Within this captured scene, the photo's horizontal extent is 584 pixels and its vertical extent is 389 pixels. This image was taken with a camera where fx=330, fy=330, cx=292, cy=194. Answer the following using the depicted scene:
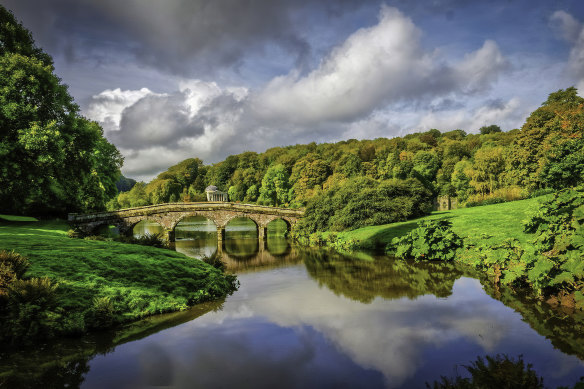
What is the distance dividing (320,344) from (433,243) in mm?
13969

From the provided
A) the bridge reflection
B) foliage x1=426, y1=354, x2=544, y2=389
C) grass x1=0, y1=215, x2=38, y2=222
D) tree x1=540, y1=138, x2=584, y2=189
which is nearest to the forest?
tree x1=540, y1=138, x2=584, y2=189

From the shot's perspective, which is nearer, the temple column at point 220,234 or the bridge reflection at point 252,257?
the bridge reflection at point 252,257

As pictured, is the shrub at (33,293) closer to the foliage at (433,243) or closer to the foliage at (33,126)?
the foliage at (33,126)

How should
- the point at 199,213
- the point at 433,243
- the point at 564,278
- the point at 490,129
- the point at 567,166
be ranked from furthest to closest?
1. the point at 490,129
2. the point at 199,213
3. the point at 567,166
4. the point at 433,243
5. the point at 564,278

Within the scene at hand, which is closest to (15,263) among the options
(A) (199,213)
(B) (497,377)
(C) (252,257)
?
(B) (497,377)

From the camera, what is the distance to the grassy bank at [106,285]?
962 centimetres

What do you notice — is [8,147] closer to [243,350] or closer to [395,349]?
[243,350]

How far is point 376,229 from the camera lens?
99.0ft

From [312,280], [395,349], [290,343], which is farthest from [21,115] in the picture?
[395,349]

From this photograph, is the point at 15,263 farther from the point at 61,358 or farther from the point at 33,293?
the point at 61,358

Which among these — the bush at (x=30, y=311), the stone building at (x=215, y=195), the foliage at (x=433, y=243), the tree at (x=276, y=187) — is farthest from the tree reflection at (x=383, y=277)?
the stone building at (x=215, y=195)

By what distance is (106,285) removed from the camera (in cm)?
1169

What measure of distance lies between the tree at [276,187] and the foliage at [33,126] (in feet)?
181

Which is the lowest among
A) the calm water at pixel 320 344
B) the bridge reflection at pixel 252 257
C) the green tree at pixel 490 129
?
the bridge reflection at pixel 252 257
